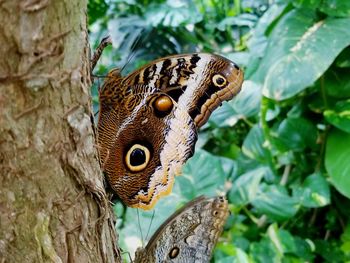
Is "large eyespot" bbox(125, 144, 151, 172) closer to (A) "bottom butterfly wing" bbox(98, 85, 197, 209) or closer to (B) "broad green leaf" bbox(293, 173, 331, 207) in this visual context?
(A) "bottom butterfly wing" bbox(98, 85, 197, 209)

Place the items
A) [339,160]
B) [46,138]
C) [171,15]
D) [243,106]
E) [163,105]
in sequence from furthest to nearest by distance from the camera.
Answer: [171,15] < [243,106] < [339,160] < [163,105] < [46,138]

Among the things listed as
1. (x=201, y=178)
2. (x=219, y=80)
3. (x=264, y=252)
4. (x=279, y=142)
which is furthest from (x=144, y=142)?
(x=279, y=142)

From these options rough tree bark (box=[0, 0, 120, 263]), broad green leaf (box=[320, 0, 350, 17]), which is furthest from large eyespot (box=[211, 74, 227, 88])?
broad green leaf (box=[320, 0, 350, 17])

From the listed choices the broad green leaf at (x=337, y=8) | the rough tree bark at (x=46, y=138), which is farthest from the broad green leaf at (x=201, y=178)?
the rough tree bark at (x=46, y=138)

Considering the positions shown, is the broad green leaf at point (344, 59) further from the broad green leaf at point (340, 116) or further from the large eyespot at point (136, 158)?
the large eyespot at point (136, 158)

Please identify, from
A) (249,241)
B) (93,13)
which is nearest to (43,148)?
(93,13)

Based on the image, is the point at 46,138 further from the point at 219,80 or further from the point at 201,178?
the point at 201,178
